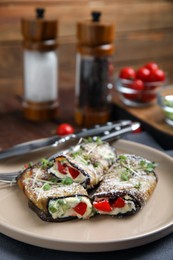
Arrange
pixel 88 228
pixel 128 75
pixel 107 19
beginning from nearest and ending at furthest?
pixel 88 228 → pixel 128 75 → pixel 107 19

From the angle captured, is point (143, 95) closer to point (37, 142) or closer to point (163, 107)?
point (163, 107)

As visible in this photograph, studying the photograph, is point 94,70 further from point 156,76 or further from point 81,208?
point 81,208

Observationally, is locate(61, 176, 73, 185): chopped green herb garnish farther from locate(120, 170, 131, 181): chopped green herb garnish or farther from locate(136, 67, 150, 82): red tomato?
locate(136, 67, 150, 82): red tomato

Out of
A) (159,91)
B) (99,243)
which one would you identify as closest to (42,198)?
(99,243)

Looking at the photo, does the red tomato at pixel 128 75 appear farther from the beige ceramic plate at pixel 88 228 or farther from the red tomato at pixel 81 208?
the red tomato at pixel 81 208

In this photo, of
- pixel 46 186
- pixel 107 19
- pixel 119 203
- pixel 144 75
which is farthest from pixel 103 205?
pixel 107 19
